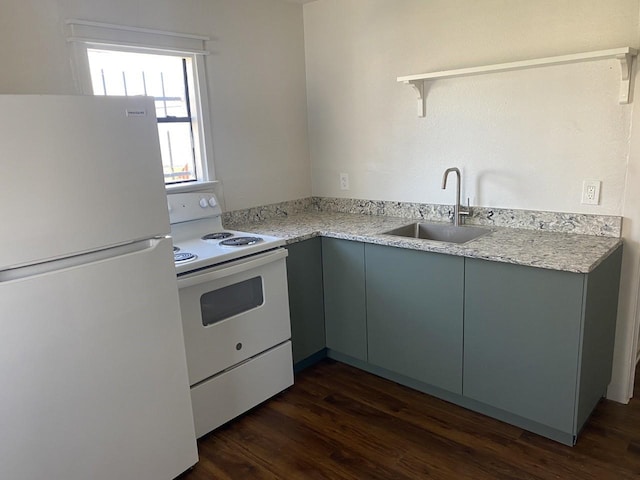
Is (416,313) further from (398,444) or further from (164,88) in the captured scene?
(164,88)

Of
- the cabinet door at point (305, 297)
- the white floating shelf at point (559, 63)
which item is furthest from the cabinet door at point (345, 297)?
the white floating shelf at point (559, 63)

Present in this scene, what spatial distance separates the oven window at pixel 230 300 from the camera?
2186 millimetres

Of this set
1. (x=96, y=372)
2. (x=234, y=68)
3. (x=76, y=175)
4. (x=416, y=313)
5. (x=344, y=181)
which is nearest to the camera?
(x=76, y=175)

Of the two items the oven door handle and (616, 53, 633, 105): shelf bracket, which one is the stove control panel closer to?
the oven door handle

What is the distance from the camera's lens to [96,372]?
5.24 ft

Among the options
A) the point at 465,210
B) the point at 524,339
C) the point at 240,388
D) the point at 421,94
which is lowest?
the point at 240,388

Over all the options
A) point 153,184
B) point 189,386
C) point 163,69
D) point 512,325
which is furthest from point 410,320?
point 163,69

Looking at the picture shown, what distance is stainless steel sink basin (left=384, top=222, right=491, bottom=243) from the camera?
259cm

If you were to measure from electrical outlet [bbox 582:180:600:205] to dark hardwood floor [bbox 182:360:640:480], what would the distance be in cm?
102

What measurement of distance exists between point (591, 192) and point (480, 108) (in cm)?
70

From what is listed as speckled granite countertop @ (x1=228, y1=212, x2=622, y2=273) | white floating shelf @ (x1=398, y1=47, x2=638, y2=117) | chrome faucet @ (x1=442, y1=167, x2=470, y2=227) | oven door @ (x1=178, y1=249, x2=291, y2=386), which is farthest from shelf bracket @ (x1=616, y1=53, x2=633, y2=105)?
oven door @ (x1=178, y1=249, x2=291, y2=386)

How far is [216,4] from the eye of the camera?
8.83 feet

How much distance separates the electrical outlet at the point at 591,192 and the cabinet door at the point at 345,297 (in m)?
1.11

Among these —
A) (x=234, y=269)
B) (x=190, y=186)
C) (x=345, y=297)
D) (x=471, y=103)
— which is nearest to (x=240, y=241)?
(x=234, y=269)
